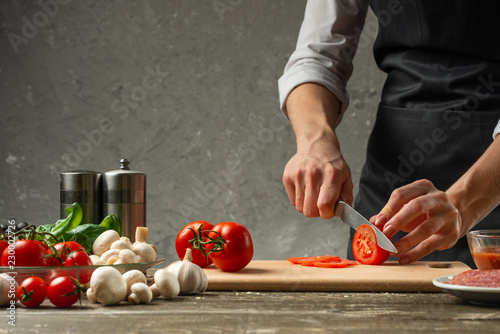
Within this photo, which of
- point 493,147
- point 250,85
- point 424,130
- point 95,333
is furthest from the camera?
point 250,85

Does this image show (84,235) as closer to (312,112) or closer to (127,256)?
(127,256)

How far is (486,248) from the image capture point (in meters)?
1.14

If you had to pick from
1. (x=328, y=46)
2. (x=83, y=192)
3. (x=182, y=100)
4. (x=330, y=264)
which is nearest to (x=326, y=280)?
(x=330, y=264)

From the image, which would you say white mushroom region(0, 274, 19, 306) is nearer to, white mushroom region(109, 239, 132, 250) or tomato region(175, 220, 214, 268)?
white mushroom region(109, 239, 132, 250)

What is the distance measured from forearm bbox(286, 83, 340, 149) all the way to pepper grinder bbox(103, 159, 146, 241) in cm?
41

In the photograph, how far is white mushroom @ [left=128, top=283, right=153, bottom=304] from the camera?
3.10 feet

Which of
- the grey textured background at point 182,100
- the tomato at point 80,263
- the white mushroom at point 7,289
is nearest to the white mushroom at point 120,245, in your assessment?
the tomato at point 80,263

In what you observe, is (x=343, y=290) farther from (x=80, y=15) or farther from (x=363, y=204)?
(x=80, y=15)

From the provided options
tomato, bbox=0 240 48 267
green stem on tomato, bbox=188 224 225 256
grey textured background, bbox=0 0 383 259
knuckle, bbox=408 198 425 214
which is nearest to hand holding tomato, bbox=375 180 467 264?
knuckle, bbox=408 198 425 214

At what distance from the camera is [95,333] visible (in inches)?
30.5

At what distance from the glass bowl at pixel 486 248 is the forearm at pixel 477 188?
160mm

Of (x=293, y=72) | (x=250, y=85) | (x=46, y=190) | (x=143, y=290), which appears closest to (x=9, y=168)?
(x=46, y=190)

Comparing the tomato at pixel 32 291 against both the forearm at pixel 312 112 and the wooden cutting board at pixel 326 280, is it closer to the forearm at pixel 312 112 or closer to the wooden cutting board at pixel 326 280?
the wooden cutting board at pixel 326 280

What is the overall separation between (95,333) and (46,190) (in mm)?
2470
